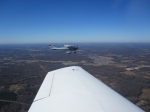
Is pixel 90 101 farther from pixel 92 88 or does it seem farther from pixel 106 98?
pixel 92 88

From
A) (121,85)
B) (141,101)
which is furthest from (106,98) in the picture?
(121,85)

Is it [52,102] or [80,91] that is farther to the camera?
[80,91]

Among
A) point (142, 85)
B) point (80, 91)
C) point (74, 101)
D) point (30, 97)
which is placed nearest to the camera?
point (74, 101)

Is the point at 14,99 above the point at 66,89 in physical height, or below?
below

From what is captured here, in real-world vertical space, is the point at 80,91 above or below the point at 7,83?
above

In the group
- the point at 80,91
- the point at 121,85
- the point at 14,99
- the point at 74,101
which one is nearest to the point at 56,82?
the point at 80,91

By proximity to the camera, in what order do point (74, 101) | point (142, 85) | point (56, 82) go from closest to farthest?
point (74, 101)
point (56, 82)
point (142, 85)

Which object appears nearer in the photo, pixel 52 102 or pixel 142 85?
pixel 52 102

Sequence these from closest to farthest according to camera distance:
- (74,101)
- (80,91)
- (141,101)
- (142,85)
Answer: (74,101) → (80,91) → (141,101) → (142,85)

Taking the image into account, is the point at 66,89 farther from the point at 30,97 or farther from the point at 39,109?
the point at 30,97
